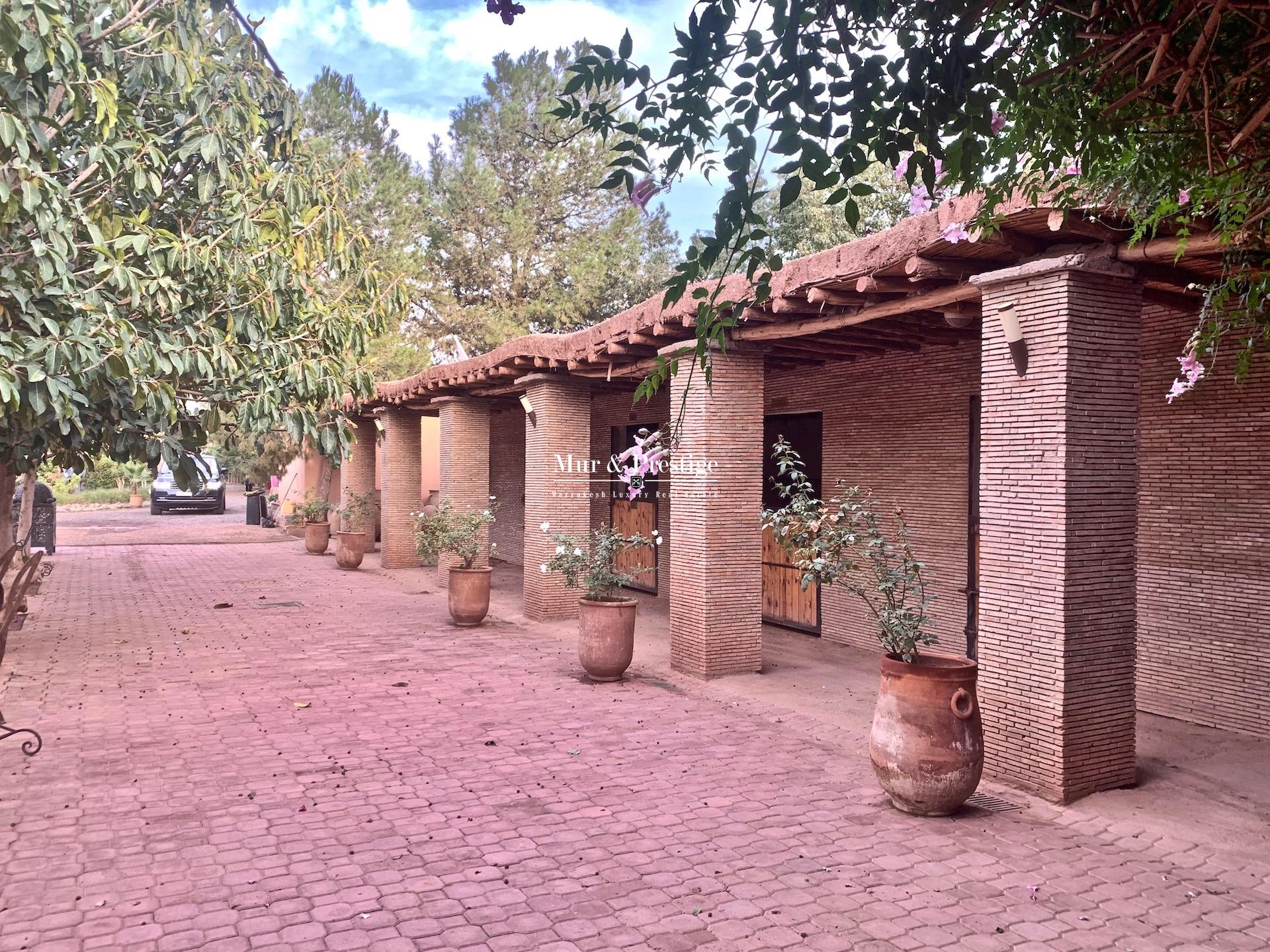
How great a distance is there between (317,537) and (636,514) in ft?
30.7

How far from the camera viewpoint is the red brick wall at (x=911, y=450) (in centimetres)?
936

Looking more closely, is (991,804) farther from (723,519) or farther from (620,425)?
(620,425)

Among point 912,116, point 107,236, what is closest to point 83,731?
point 107,236

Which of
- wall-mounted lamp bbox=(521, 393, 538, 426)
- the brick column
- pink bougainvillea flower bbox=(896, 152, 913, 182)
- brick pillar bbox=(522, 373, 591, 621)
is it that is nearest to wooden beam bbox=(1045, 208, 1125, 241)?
pink bougainvillea flower bbox=(896, 152, 913, 182)

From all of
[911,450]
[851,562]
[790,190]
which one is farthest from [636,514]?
[790,190]

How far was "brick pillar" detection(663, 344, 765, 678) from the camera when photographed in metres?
8.82

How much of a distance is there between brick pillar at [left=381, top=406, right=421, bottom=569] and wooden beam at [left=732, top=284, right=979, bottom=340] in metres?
11.1

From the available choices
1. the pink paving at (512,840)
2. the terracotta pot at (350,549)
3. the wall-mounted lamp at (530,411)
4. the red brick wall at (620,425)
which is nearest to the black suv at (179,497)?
the terracotta pot at (350,549)

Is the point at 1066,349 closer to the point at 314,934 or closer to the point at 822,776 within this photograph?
the point at 822,776

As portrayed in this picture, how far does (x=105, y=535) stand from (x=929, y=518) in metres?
23.1

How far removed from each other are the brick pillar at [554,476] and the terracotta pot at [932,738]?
718 cm

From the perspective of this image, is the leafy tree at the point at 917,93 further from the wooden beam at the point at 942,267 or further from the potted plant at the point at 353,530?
the potted plant at the point at 353,530

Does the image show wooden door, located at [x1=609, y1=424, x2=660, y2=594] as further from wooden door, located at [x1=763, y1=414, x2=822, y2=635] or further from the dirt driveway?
the dirt driveway

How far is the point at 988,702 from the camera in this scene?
5887 millimetres
